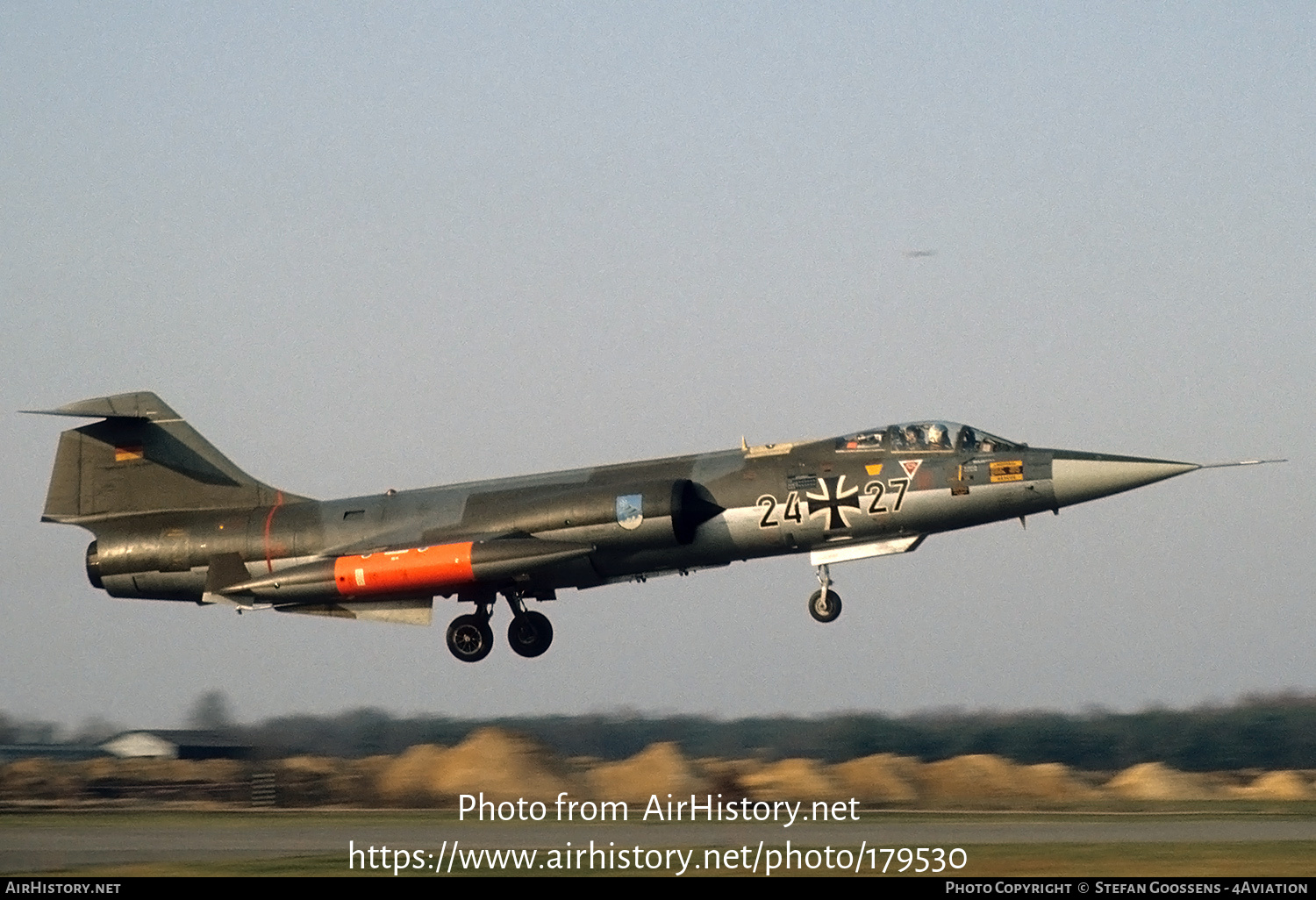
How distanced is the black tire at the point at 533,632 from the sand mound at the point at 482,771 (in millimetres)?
3137

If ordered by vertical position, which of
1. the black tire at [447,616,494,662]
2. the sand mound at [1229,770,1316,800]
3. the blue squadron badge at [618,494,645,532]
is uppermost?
the blue squadron badge at [618,494,645,532]

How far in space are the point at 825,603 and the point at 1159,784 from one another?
29.2 ft

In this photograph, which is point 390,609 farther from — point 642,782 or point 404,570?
point 642,782

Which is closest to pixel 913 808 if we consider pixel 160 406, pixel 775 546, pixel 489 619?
pixel 775 546

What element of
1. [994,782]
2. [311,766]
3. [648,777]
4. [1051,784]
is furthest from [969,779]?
[311,766]

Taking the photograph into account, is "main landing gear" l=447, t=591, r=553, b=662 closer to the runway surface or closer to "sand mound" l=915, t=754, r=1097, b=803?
the runway surface

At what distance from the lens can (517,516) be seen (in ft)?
93.8

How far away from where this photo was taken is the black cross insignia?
27312 mm

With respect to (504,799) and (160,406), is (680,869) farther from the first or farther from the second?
(160,406)

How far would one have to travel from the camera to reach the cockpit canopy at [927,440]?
89.2 ft

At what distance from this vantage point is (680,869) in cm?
2202

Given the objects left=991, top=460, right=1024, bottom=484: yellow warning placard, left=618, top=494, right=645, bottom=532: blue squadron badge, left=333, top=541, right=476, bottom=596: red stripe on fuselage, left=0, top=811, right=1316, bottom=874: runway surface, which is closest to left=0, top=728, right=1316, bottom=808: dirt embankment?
left=0, top=811, right=1316, bottom=874: runway surface

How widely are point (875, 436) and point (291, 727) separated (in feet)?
52.8

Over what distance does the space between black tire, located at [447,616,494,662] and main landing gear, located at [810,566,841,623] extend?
18.6ft
